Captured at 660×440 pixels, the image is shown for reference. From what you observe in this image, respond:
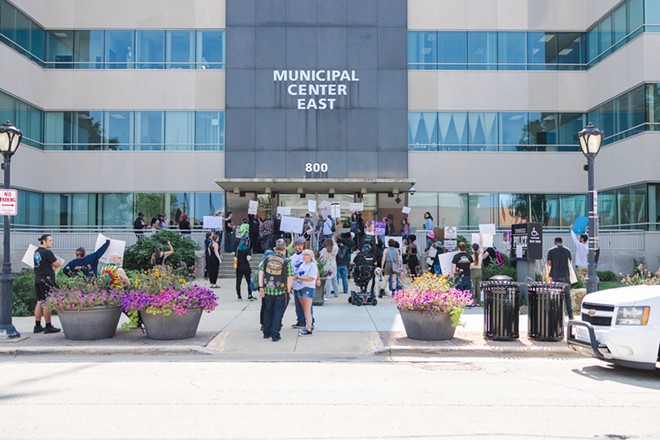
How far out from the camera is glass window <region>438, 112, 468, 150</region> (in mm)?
31344

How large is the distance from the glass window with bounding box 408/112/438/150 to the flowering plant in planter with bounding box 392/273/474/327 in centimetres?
2023

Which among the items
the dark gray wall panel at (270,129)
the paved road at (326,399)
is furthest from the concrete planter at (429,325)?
the dark gray wall panel at (270,129)

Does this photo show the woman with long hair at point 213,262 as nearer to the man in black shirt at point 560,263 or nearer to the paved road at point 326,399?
the paved road at point 326,399

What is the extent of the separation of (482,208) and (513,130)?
4.34 metres

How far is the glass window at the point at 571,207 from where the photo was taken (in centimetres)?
3131

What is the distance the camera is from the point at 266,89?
1220 inches

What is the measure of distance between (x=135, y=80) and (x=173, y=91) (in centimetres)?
202

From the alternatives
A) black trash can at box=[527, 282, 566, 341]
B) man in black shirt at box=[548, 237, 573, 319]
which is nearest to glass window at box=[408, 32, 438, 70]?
man in black shirt at box=[548, 237, 573, 319]

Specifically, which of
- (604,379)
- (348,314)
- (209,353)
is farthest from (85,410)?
(348,314)

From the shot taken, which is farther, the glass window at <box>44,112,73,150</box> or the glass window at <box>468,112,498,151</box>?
the glass window at <box>468,112,498,151</box>

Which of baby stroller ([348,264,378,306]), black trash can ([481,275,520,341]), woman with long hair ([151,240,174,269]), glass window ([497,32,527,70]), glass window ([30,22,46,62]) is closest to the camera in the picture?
black trash can ([481,275,520,341])

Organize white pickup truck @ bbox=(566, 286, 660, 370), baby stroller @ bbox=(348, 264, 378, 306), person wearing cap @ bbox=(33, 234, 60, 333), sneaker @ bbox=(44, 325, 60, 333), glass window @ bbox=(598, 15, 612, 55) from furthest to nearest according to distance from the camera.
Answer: glass window @ bbox=(598, 15, 612, 55) < baby stroller @ bbox=(348, 264, 378, 306) < sneaker @ bbox=(44, 325, 60, 333) < person wearing cap @ bbox=(33, 234, 60, 333) < white pickup truck @ bbox=(566, 286, 660, 370)

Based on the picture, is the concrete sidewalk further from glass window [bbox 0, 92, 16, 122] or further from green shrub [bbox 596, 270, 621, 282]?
glass window [bbox 0, 92, 16, 122]

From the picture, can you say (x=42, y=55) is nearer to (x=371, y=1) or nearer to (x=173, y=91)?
(x=173, y=91)
